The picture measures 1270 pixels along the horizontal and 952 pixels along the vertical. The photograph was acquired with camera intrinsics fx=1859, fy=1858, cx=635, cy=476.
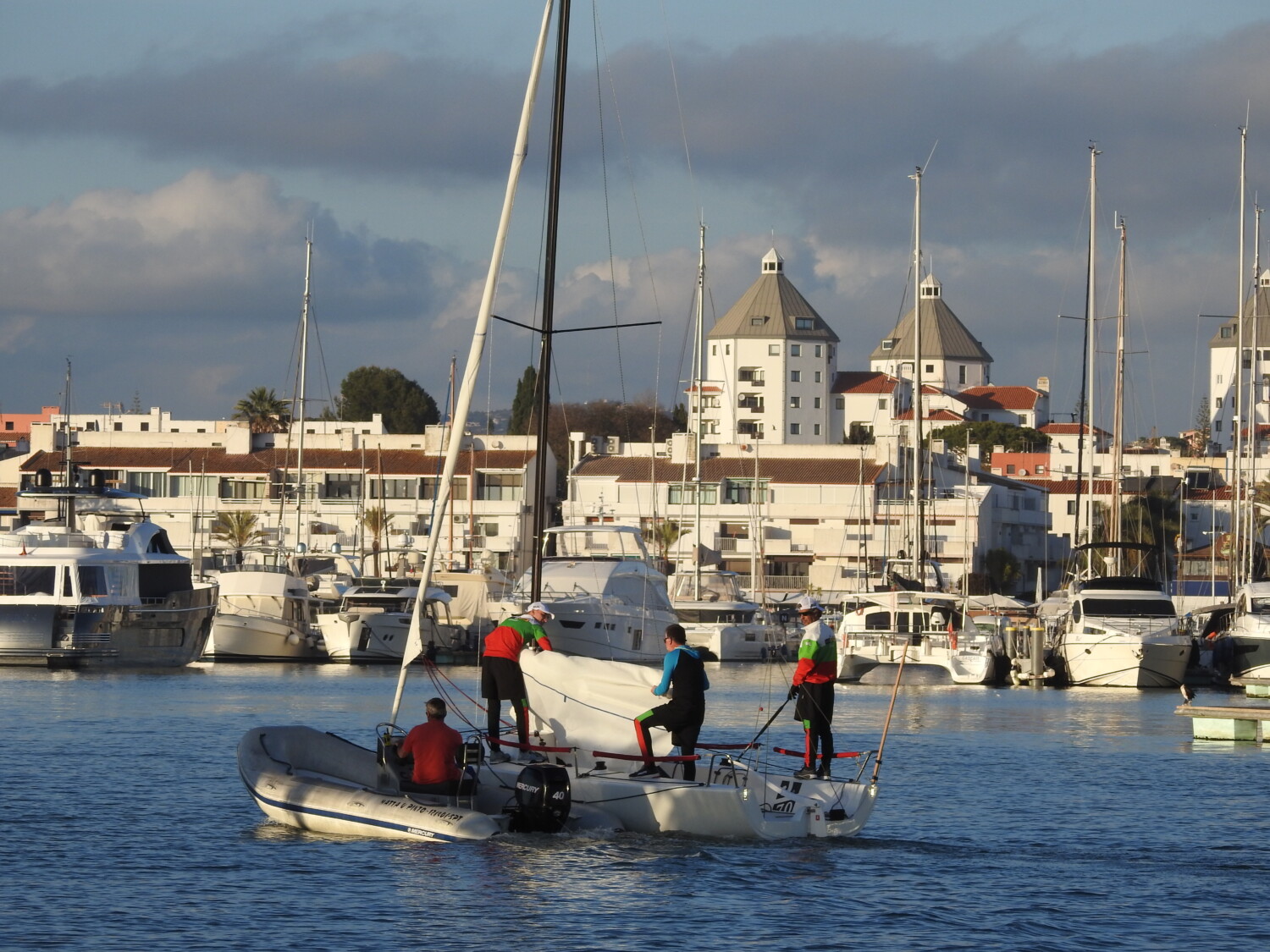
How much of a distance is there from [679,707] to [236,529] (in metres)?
84.0

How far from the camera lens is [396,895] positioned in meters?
17.9

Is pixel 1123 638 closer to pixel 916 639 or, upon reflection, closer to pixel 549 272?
pixel 916 639

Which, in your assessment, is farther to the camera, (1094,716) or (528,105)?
(1094,716)

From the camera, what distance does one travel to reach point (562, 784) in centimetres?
2039

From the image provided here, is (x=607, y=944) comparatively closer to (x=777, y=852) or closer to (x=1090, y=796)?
(x=777, y=852)

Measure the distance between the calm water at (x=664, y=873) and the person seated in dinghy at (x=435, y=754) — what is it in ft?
2.81

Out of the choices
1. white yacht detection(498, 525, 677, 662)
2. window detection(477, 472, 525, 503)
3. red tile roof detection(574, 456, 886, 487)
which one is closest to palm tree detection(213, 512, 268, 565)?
Result: window detection(477, 472, 525, 503)

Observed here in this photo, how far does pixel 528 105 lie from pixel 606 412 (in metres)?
153

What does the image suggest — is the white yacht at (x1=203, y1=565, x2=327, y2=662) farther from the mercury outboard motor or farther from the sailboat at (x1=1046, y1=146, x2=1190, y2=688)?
the mercury outboard motor

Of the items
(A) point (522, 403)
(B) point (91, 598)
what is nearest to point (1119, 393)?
(B) point (91, 598)

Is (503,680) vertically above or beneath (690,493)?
beneath

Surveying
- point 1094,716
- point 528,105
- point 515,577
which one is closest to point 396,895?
point 528,105

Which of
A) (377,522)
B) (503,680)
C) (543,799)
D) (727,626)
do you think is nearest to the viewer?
(543,799)

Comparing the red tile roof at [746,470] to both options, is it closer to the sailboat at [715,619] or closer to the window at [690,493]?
the window at [690,493]
